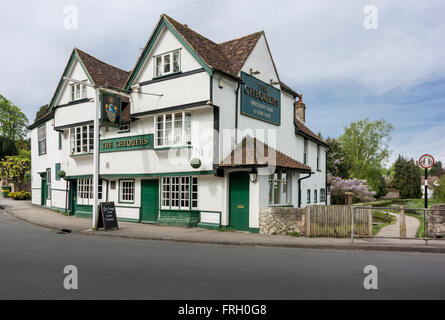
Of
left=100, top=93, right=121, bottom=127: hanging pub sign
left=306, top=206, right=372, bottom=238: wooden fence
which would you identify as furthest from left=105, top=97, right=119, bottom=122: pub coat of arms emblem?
left=306, top=206, right=372, bottom=238: wooden fence

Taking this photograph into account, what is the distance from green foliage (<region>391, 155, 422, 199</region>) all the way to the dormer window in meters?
73.7

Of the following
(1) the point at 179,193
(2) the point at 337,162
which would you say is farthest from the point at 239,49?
(2) the point at 337,162

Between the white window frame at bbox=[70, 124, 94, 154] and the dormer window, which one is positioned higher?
the dormer window

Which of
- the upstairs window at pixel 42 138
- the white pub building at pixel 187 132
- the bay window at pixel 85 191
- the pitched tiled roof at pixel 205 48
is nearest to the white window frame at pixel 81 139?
the white pub building at pixel 187 132

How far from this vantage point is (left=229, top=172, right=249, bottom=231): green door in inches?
592

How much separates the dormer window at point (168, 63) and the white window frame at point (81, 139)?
6.08m

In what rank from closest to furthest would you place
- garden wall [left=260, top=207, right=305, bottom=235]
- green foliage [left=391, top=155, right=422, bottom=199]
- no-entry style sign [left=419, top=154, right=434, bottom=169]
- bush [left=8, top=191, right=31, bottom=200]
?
no-entry style sign [left=419, top=154, right=434, bottom=169], garden wall [left=260, top=207, right=305, bottom=235], bush [left=8, top=191, right=31, bottom=200], green foliage [left=391, top=155, right=422, bottom=199]

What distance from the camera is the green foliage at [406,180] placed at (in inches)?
3014

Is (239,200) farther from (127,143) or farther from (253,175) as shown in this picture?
(127,143)

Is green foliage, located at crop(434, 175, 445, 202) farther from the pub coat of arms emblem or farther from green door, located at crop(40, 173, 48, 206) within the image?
green door, located at crop(40, 173, 48, 206)

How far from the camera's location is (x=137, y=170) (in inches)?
715

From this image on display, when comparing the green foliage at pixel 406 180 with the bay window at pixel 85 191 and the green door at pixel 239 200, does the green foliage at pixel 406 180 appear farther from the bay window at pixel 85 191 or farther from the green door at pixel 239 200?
the bay window at pixel 85 191

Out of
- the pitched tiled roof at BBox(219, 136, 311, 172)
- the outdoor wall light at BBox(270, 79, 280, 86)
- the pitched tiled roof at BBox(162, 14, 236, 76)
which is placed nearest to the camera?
the pitched tiled roof at BBox(219, 136, 311, 172)

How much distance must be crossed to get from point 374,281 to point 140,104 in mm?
14088
